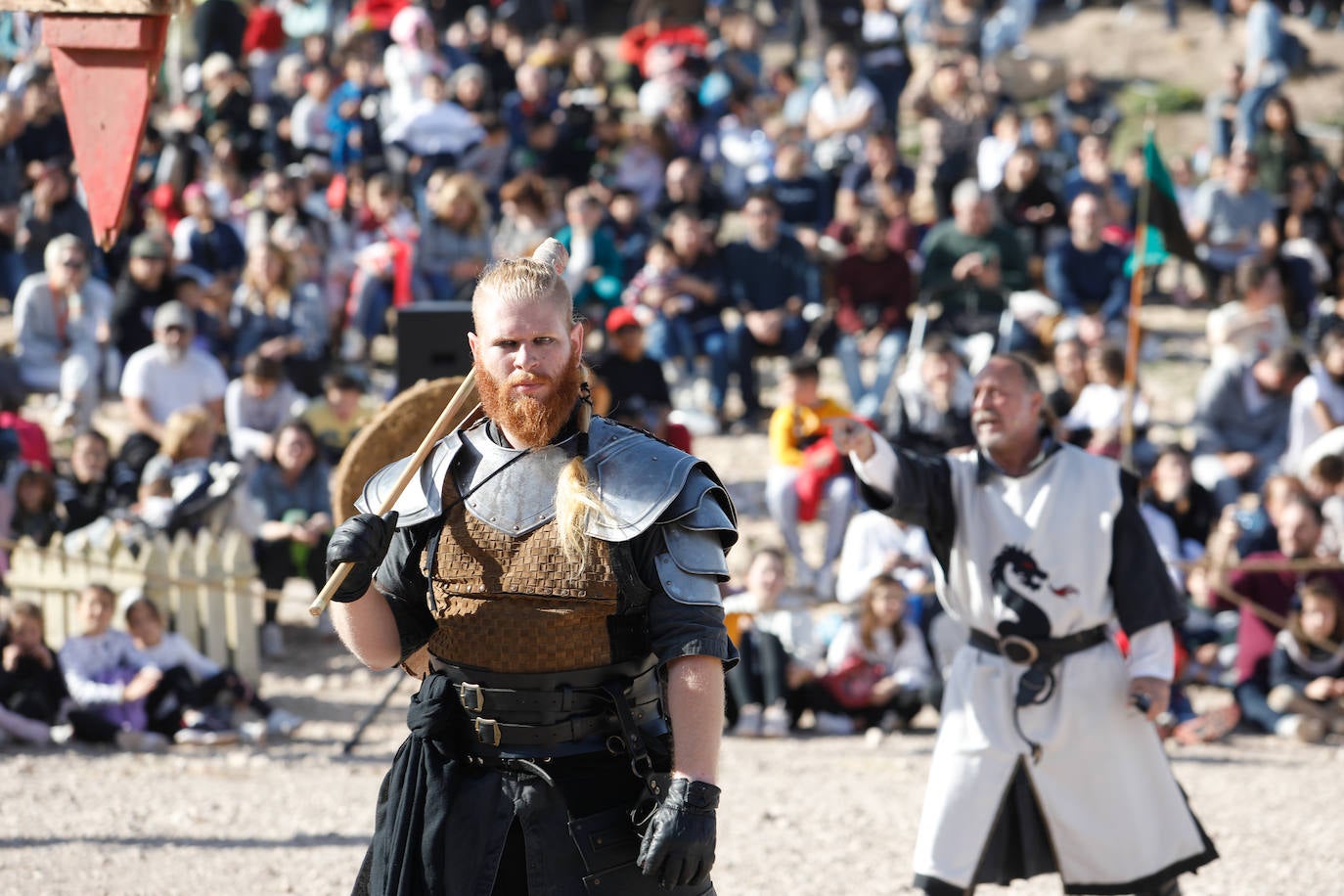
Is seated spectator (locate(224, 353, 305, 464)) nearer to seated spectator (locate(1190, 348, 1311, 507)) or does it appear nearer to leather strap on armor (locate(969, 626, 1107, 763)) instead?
seated spectator (locate(1190, 348, 1311, 507))

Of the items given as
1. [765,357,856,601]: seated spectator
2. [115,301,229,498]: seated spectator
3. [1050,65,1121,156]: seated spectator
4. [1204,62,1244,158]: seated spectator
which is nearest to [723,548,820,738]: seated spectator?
[765,357,856,601]: seated spectator

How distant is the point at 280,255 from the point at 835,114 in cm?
440

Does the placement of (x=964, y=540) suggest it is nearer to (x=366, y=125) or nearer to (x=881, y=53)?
(x=366, y=125)

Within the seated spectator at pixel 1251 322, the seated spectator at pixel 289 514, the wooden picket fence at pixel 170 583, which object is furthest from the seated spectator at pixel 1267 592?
the wooden picket fence at pixel 170 583

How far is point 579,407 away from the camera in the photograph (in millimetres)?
3465

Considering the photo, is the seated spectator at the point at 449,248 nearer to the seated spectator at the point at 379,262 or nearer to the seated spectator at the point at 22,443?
the seated spectator at the point at 379,262

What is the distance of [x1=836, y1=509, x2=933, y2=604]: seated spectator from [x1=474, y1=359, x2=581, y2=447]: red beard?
529 cm

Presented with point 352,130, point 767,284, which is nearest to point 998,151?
point 767,284

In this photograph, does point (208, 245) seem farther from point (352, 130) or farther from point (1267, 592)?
point (1267, 592)

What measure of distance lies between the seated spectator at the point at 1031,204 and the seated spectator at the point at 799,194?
1.32 meters

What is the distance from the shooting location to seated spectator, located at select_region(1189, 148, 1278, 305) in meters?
12.5

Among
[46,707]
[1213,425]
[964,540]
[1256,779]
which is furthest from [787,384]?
[964,540]

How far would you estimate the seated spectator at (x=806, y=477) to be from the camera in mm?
9500

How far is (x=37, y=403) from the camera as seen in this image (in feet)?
38.0
